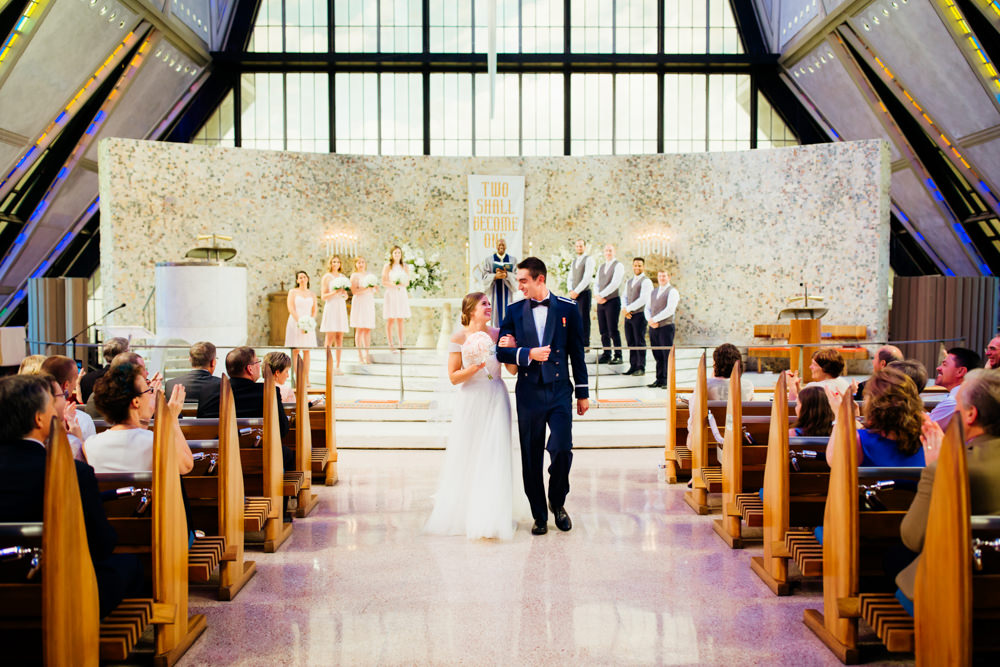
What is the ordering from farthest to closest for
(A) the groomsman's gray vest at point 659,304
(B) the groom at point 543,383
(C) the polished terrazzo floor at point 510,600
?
(A) the groomsman's gray vest at point 659,304
(B) the groom at point 543,383
(C) the polished terrazzo floor at point 510,600

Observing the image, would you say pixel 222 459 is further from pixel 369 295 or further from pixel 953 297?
pixel 953 297

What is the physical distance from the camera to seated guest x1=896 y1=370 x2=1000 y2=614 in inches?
88.0

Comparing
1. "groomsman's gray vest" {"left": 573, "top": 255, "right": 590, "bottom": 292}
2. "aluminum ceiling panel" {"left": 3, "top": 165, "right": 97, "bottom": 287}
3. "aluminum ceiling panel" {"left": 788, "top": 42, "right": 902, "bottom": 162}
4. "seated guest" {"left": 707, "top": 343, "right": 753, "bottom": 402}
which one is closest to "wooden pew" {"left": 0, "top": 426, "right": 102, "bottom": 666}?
"seated guest" {"left": 707, "top": 343, "right": 753, "bottom": 402}

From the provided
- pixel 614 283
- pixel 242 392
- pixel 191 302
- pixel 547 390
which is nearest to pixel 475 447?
pixel 547 390

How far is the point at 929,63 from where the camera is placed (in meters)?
10.1

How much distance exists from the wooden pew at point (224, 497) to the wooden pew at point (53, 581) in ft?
3.10

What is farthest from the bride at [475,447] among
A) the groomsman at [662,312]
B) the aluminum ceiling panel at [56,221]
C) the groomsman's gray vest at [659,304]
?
the aluminum ceiling panel at [56,221]

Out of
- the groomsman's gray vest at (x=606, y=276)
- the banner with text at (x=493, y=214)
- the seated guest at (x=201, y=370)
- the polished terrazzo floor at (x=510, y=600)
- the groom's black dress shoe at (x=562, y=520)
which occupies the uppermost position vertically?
the banner with text at (x=493, y=214)

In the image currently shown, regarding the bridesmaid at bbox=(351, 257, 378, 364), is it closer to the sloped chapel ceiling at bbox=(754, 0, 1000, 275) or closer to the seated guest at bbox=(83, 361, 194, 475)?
the sloped chapel ceiling at bbox=(754, 0, 1000, 275)

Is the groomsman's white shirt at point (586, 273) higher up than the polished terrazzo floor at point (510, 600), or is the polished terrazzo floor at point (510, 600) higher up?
the groomsman's white shirt at point (586, 273)

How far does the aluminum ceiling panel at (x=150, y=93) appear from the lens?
38.6 ft

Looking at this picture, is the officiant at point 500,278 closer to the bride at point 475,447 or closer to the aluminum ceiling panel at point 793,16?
the bride at point 475,447

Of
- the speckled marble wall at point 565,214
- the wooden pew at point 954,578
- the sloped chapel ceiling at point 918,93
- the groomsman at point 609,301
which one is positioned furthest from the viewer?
the speckled marble wall at point 565,214

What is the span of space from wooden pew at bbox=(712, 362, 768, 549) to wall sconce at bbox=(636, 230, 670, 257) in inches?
329
